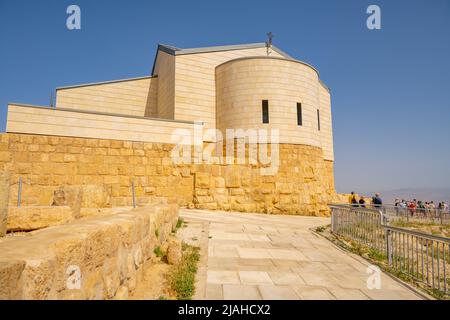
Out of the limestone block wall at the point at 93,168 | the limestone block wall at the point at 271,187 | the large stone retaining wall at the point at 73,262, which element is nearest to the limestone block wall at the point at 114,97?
the limestone block wall at the point at 93,168

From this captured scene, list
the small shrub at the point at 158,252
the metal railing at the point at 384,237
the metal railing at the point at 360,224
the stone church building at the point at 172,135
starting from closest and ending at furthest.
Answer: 1. the small shrub at the point at 158,252
2. the metal railing at the point at 384,237
3. the metal railing at the point at 360,224
4. the stone church building at the point at 172,135

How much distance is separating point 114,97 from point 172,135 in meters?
8.73

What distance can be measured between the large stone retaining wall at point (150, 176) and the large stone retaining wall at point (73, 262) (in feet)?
13.3

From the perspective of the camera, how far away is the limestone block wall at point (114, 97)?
17781mm

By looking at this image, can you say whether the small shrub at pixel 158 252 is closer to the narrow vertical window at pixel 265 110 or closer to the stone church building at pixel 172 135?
the stone church building at pixel 172 135

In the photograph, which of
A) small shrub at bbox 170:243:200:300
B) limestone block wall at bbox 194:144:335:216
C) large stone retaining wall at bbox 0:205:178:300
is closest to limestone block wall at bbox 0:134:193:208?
limestone block wall at bbox 194:144:335:216

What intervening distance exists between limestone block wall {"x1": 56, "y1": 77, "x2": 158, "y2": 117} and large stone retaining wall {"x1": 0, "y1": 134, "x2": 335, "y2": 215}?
7.23m

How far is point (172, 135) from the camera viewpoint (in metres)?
12.7

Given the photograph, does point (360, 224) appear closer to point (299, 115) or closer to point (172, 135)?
point (172, 135)

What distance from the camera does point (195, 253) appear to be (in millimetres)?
5680

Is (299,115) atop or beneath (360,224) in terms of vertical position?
atop

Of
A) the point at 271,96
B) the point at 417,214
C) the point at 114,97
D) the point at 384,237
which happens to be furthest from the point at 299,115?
the point at 114,97

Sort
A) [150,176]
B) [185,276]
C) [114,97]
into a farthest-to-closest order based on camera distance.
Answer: [114,97], [150,176], [185,276]
